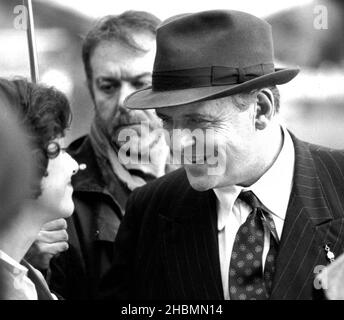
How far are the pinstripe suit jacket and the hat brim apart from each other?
264 mm

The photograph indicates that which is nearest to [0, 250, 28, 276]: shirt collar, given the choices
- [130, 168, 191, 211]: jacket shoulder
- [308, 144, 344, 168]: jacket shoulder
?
[130, 168, 191, 211]: jacket shoulder

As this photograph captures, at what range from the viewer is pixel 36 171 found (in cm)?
215

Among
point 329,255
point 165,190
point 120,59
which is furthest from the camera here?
point 120,59

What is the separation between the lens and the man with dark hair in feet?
9.45

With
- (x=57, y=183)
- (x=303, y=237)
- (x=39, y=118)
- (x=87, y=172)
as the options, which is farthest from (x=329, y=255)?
(x=87, y=172)

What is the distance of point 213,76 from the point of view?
Answer: 2215 millimetres

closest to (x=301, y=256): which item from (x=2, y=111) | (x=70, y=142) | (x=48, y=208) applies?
(x=48, y=208)

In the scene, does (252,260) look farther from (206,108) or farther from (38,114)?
(38,114)

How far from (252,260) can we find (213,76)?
59 cm

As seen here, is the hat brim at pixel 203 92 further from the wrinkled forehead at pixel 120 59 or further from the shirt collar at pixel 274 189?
the wrinkled forehead at pixel 120 59

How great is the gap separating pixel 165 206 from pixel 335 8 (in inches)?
42.8

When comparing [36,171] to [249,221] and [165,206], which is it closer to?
[165,206]

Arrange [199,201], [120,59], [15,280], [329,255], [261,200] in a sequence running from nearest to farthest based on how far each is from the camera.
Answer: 1. [15,280]
2. [329,255]
3. [261,200]
4. [199,201]
5. [120,59]

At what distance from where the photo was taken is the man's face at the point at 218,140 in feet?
7.40
